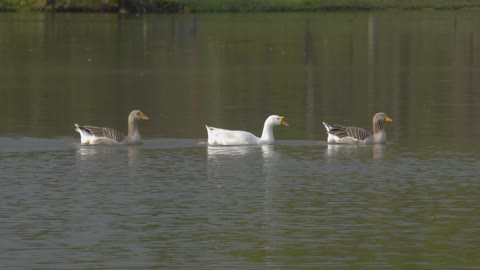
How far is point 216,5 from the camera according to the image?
123062 millimetres

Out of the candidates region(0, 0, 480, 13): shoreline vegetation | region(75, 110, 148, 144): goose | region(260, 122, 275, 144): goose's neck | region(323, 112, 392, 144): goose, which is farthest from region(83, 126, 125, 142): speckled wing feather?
region(0, 0, 480, 13): shoreline vegetation

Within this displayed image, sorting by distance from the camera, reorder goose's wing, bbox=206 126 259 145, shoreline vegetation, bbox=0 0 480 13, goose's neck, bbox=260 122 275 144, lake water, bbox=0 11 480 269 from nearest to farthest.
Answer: lake water, bbox=0 11 480 269 < goose's wing, bbox=206 126 259 145 < goose's neck, bbox=260 122 275 144 < shoreline vegetation, bbox=0 0 480 13

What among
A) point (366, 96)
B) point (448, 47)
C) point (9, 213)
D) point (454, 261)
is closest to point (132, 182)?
point (9, 213)

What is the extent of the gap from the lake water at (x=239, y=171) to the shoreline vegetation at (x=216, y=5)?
61448 millimetres

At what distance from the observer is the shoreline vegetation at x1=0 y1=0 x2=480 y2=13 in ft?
400

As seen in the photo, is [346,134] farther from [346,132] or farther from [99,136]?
[99,136]

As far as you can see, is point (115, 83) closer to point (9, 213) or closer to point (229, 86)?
point (229, 86)

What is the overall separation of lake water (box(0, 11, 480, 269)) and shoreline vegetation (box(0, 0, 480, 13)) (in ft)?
202

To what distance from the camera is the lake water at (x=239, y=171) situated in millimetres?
18391

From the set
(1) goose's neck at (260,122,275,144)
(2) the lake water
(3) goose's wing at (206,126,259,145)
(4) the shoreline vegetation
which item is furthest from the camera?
(4) the shoreline vegetation

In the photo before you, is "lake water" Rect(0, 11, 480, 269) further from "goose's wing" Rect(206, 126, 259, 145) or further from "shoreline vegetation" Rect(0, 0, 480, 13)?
"shoreline vegetation" Rect(0, 0, 480, 13)

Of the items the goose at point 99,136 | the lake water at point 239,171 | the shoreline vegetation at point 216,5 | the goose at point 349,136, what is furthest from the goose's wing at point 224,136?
the shoreline vegetation at point 216,5

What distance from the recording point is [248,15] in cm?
11588

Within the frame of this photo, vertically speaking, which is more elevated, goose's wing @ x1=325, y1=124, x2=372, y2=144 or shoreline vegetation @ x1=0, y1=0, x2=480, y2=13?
shoreline vegetation @ x1=0, y1=0, x2=480, y2=13
